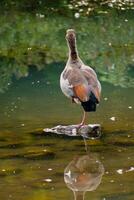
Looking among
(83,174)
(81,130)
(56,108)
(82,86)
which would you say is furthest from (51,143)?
(56,108)

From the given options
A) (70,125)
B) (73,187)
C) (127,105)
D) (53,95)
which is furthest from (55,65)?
(73,187)

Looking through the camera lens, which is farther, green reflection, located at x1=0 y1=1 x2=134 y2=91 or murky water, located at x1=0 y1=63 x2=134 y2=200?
green reflection, located at x1=0 y1=1 x2=134 y2=91

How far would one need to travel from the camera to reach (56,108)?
440 inches

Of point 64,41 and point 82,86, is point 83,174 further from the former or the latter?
point 64,41

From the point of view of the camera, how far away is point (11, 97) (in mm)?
11977

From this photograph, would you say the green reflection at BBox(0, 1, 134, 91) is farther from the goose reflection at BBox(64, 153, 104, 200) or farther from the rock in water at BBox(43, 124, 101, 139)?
the goose reflection at BBox(64, 153, 104, 200)

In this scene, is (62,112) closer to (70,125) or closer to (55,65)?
(70,125)

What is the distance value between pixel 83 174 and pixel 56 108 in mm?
3009

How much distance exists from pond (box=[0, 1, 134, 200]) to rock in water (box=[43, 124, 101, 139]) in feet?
0.33

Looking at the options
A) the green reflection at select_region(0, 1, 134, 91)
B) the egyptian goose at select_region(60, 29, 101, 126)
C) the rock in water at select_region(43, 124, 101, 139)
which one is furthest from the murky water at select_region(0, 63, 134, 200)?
the green reflection at select_region(0, 1, 134, 91)

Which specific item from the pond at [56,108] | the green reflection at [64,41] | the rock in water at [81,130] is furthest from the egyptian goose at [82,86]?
the green reflection at [64,41]

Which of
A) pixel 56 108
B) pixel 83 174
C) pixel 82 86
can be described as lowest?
pixel 56 108

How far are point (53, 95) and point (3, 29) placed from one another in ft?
21.9

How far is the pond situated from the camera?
25.9 ft
